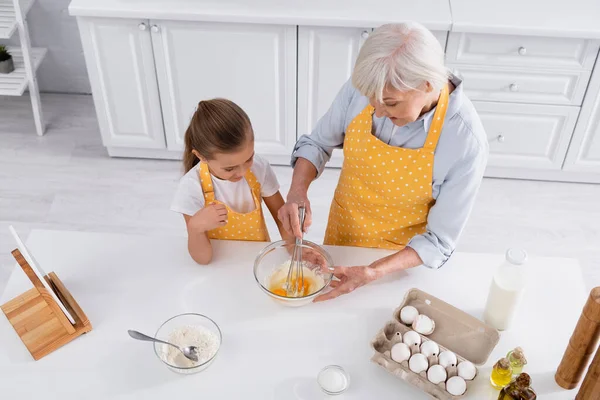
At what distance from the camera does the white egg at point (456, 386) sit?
49.1 inches

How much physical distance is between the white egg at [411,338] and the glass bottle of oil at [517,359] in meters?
0.18

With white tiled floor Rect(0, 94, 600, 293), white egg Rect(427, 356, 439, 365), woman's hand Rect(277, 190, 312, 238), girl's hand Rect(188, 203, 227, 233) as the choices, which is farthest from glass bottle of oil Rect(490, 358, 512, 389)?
white tiled floor Rect(0, 94, 600, 293)

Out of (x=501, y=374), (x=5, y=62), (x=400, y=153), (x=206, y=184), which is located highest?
(x=400, y=153)

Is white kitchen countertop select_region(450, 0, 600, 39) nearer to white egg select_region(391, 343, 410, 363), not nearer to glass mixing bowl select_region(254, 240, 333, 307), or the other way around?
glass mixing bowl select_region(254, 240, 333, 307)

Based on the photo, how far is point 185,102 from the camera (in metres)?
2.84

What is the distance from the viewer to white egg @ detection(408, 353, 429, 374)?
128cm

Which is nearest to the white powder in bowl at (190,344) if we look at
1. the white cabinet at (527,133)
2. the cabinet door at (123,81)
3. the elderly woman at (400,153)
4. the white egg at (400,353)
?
the elderly woman at (400,153)

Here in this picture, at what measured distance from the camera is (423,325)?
53.4 inches

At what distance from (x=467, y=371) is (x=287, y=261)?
1.60 feet

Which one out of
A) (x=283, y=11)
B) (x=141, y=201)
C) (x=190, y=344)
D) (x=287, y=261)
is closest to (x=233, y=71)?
(x=283, y=11)

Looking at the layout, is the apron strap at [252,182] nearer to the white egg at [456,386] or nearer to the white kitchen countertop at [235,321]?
the white kitchen countertop at [235,321]

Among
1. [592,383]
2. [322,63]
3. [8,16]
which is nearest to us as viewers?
[592,383]

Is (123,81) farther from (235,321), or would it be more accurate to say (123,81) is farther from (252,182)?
(235,321)

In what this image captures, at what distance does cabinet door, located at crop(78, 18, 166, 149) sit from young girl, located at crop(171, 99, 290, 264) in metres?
1.21
